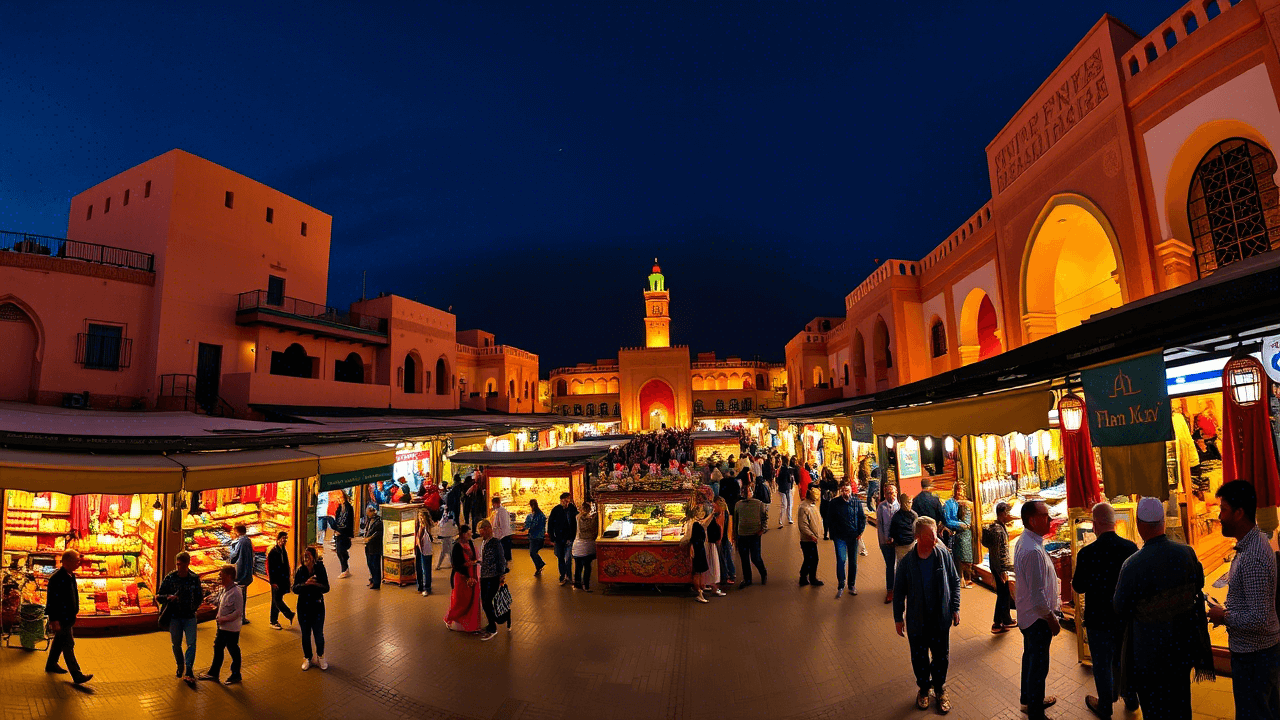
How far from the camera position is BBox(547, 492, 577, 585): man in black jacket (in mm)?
8438

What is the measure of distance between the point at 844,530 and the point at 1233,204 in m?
5.57

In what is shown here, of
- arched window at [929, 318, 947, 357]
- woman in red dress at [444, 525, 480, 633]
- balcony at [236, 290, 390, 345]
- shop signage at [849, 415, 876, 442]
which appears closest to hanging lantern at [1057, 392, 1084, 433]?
shop signage at [849, 415, 876, 442]

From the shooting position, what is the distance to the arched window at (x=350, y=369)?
1759 centimetres

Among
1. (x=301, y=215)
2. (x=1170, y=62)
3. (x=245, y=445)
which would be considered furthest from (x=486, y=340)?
(x=1170, y=62)

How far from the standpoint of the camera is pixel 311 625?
5.62 metres

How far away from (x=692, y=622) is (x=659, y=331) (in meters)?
47.0

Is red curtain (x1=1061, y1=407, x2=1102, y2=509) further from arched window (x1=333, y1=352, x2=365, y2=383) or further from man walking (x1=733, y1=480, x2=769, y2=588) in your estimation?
arched window (x1=333, y1=352, x2=365, y2=383)

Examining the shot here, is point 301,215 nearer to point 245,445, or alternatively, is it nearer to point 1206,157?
point 245,445

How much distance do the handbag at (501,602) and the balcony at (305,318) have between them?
11.9 meters

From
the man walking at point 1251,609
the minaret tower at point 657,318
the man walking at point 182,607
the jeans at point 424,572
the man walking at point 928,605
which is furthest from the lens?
the minaret tower at point 657,318

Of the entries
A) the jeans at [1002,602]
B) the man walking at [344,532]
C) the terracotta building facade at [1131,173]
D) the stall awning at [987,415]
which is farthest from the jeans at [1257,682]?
the man walking at [344,532]

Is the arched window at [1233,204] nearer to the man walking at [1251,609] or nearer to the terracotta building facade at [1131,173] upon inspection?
the terracotta building facade at [1131,173]

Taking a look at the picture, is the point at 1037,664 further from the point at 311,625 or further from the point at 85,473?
the point at 85,473

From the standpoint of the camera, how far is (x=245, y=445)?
7773mm
